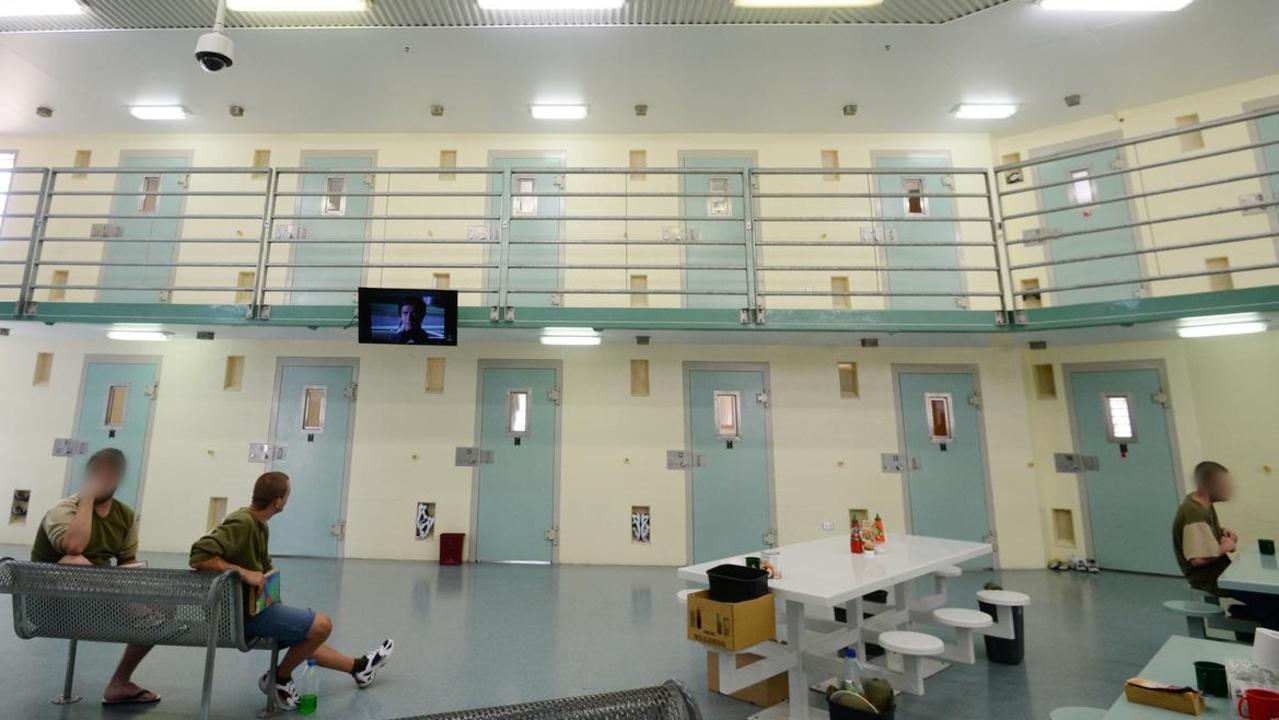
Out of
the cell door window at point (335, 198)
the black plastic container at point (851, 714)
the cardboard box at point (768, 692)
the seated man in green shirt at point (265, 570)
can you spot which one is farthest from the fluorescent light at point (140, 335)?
the black plastic container at point (851, 714)

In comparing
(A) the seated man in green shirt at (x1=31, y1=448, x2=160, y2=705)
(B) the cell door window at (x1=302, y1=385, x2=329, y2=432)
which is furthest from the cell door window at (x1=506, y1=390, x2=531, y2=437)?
(A) the seated man in green shirt at (x1=31, y1=448, x2=160, y2=705)

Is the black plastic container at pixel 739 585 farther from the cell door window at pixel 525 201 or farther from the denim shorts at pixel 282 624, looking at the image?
the cell door window at pixel 525 201

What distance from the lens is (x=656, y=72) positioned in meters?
5.41

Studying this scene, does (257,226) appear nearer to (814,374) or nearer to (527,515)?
(527,515)

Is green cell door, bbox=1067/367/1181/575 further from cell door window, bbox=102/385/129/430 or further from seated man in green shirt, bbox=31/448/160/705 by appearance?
cell door window, bbox=102/385/129/430

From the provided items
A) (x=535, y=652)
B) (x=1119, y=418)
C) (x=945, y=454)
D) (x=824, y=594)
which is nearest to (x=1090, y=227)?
(x=1119, y=418)

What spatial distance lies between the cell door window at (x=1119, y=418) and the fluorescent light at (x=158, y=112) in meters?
10.7

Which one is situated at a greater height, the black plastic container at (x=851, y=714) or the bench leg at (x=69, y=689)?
the black plastic container at (x=851, y=714)

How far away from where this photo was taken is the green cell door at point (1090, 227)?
5.63m

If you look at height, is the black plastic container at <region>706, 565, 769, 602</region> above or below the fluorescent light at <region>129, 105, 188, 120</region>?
below

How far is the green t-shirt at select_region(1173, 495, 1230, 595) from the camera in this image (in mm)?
3230

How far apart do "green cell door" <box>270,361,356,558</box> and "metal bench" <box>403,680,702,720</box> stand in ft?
19.2

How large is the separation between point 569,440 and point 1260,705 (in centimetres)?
504

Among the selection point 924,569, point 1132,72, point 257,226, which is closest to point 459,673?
point 924,569
